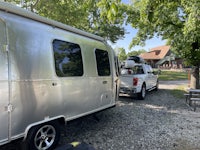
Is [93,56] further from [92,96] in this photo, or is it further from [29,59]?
[29,59]

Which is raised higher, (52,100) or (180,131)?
(52,100)

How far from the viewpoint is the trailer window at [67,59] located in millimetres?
4162

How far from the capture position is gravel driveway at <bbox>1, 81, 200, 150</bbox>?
4.66 m

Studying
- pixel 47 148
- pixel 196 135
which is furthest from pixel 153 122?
pixel 47 148

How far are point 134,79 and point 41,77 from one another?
6.50 meters

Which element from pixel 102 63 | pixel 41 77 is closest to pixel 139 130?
pixel 102 63

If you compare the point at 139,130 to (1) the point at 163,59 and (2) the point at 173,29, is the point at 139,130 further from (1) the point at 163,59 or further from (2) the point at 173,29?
(1) the point at 163,59

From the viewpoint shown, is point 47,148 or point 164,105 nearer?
point 47,148

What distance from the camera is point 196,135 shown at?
5.32m

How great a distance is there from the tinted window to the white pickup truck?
143 inches

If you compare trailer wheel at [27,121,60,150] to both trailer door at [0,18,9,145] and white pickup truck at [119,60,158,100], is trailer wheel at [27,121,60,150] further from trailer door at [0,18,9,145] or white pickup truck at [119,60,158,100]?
white pickup truck at [119,60,158,100]

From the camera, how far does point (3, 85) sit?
3.08 metres

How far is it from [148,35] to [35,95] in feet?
38.8

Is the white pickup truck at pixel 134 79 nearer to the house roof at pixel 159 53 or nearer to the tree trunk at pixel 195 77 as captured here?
the tree trunk at pixel 195 77
